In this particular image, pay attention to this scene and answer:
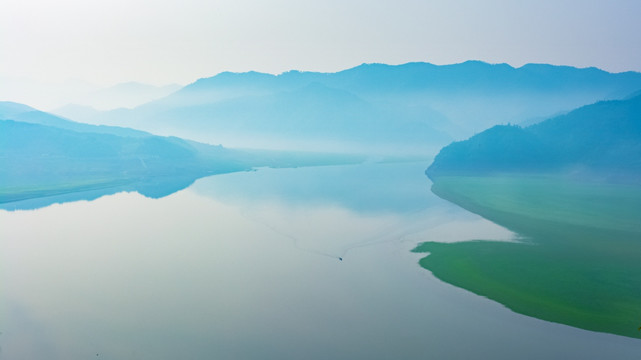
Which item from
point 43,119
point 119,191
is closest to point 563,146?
point 119,191

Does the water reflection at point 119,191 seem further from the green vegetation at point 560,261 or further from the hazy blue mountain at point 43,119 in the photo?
the hazy blue mountain at point 43,119

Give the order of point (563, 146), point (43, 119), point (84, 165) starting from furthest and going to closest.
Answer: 1. point (43, 119)
2. point (563, 146)
3. point (84, 165)

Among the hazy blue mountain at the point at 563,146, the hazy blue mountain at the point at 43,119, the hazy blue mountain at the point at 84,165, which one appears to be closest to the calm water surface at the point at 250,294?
the hazy blue mountain at the point at 84,165

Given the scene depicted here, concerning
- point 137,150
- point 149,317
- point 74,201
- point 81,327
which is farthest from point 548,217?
point 137,150

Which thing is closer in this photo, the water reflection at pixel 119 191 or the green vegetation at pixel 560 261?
the green vegetation at pixel 560 261

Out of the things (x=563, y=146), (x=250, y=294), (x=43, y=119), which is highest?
(x=43, y=119)

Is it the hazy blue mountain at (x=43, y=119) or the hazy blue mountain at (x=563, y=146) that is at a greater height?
the hazy blue mountain at (x=43, y=119)

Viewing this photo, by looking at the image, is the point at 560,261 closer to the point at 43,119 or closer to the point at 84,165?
the point at 84,165
